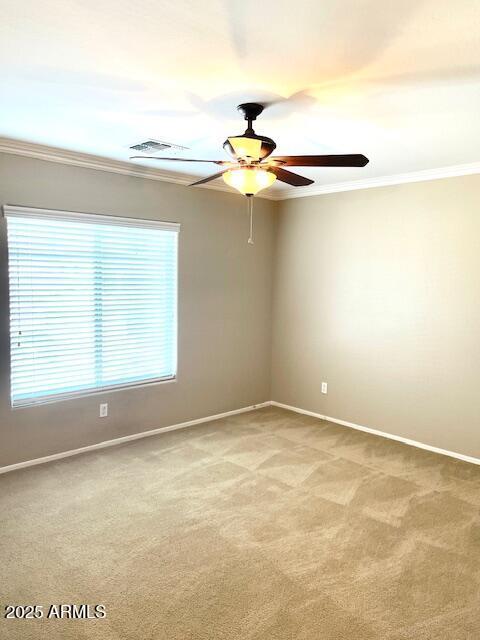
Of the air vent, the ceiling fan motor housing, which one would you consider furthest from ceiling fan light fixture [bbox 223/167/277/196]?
the air vent

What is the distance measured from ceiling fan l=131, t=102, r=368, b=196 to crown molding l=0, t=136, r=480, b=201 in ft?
5.09

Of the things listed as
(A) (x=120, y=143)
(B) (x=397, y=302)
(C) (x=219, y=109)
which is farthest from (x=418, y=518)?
(A) (x=120, y=143)

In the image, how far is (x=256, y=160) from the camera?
8.17 ft

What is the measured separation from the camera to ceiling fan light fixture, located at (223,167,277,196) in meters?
2.56

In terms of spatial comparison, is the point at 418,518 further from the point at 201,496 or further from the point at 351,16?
the point at 351,16

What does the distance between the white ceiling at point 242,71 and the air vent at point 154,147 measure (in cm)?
10

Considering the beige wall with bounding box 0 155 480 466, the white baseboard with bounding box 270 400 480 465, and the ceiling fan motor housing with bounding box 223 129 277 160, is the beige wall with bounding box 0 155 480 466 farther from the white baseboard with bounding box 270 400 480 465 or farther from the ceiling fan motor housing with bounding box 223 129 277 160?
the ceiling fan motor housing with bounding box 223 129 277 160

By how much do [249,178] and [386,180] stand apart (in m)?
2.38

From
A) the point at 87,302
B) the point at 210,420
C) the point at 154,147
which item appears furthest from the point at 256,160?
the point at 210,420

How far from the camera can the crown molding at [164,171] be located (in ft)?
11.7

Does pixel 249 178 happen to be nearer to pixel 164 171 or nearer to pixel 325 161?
pixel 325 161

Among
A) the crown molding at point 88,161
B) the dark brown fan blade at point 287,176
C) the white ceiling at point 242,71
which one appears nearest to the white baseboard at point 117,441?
the crown molding at point 88,161

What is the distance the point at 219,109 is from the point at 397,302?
2640mm

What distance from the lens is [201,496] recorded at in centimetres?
332
